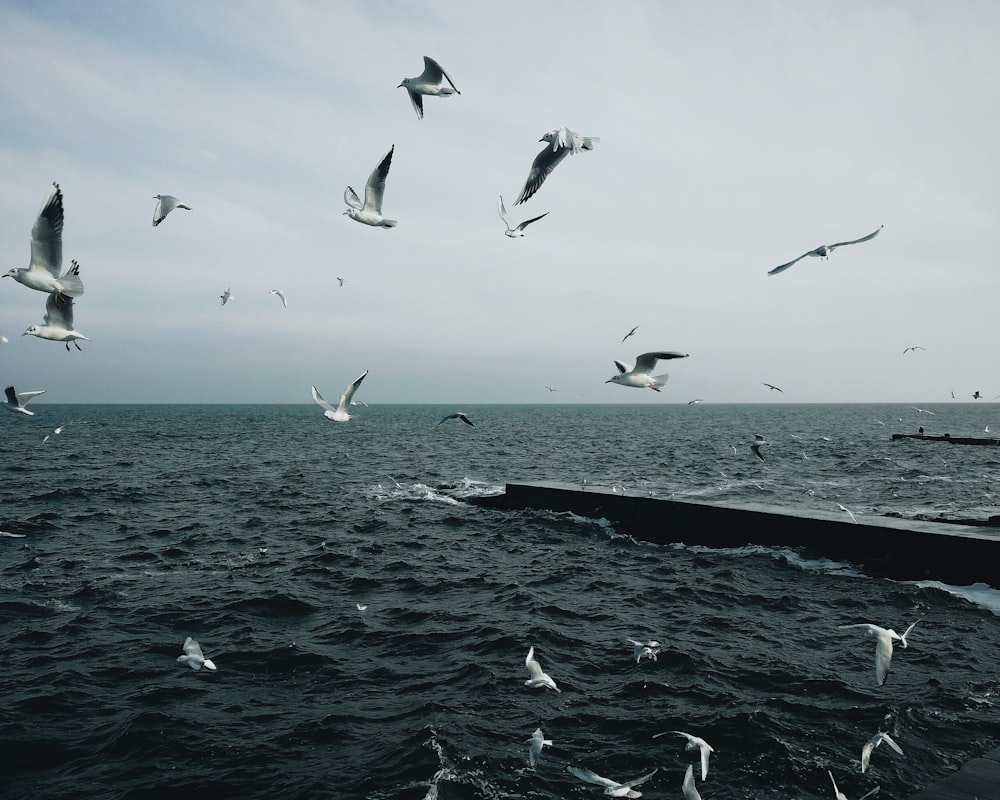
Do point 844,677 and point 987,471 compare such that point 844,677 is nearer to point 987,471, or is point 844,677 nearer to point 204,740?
point 204,740

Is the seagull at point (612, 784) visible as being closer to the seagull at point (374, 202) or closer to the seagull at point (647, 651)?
the seagull at point (647, 651)

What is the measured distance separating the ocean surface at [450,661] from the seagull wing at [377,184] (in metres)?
6.93

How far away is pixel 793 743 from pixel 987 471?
36861 millimetres

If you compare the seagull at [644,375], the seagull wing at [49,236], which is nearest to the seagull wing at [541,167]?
the seagull at [644,375]

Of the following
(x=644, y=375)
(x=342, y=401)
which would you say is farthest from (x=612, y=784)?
(x=342, y=401)

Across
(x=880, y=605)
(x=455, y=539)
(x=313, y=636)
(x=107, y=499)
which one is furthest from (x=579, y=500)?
(x=107, y=499)

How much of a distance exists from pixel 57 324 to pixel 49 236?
4.10 feet

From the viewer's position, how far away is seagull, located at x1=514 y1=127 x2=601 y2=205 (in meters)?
8.88

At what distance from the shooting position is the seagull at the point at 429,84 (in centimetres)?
845

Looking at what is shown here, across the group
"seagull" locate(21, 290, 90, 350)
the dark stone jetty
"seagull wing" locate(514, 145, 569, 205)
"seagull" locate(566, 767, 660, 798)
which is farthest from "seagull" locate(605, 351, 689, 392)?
the dark stone jetty

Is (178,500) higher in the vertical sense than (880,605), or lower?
lower

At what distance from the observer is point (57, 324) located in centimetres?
838

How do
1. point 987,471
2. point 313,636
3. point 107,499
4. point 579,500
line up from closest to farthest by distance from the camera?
point 313,636 → point 579,500 → point 107,499 → point 987,471

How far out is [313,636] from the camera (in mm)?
11711
